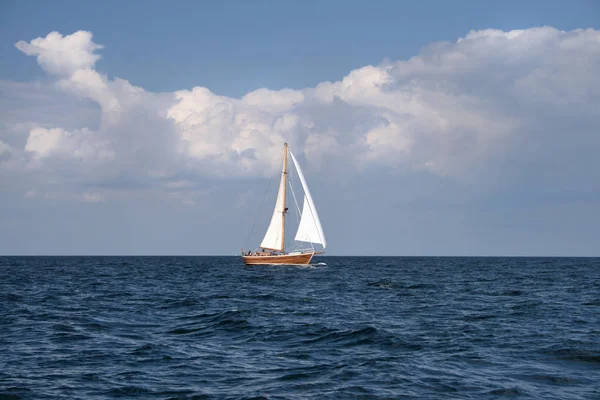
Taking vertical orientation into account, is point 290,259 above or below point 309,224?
below

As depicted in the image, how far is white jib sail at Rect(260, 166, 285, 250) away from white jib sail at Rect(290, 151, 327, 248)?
355 cm

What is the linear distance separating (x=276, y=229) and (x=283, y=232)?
1.28 meters

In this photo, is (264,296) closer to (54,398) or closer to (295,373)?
(295,373)

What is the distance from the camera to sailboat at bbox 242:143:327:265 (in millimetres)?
77875

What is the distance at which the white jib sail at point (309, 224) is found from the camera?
77562 millimetres

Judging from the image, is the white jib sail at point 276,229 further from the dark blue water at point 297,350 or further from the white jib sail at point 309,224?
the dark blue water at point 297,350

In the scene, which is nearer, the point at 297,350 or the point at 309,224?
the point at 297,350

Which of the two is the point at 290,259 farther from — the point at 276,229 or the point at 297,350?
the point at 297,350

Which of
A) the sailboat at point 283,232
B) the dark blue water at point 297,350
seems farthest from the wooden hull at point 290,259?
the dark blue water at point 297,350

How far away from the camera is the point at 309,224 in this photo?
256 feet

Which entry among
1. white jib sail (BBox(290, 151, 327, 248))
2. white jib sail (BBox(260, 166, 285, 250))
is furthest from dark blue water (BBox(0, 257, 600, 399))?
white jib sail (BBox(260, 166, 285, 250))

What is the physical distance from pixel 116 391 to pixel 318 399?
5.34 m

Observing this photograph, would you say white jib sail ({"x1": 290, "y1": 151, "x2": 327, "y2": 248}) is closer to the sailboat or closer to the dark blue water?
the sailboat

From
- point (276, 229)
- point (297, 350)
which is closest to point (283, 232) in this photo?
point (276, 229)
